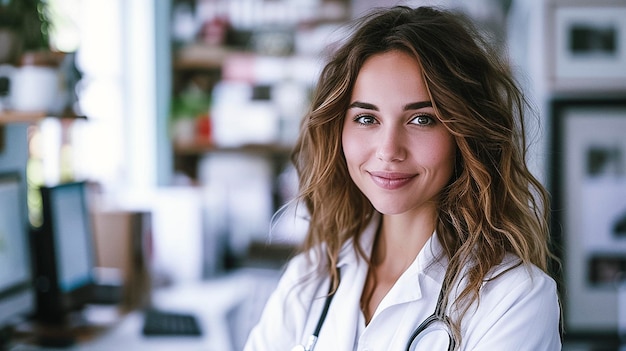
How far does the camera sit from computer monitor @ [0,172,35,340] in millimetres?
2053

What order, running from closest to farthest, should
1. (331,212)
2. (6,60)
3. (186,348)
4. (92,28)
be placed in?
(331,212) < (6,60) < (186,348) < (92,28)

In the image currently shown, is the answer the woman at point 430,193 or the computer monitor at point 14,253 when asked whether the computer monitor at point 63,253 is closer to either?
the computer monitor at point 14,253

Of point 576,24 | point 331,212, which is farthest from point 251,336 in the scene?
point 576,24

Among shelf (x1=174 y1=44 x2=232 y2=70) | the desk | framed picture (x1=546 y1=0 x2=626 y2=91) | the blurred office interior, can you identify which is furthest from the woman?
shelf (x1=174 y1=44 x2=232 y2=70)

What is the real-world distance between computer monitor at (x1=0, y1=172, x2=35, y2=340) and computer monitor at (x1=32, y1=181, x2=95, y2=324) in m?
0.06

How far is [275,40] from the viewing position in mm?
4293

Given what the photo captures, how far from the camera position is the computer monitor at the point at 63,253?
2264 mm

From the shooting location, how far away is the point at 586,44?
2.34 metres

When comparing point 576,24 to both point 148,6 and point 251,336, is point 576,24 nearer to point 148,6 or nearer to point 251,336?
point 251,336

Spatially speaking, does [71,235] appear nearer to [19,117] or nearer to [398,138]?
[19,117]

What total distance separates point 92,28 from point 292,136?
127 cm

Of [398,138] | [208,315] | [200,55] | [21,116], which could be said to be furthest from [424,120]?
[200,55]

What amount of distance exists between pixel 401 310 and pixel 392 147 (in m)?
0.31

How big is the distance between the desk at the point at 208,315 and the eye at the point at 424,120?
1292 millimetres
